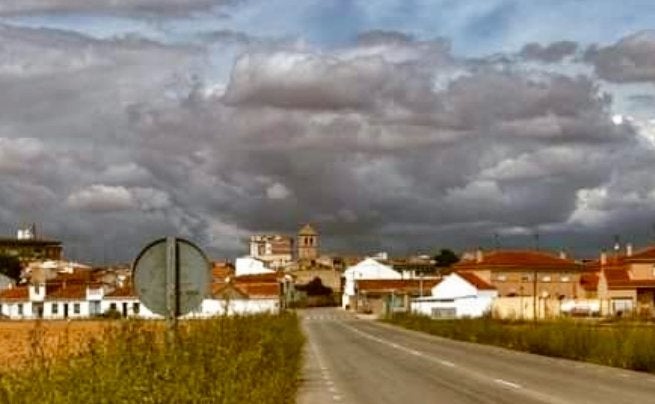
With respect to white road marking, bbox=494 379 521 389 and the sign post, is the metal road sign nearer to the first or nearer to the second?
the sign post

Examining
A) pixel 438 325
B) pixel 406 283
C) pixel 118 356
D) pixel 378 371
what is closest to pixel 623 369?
pixel 378 371

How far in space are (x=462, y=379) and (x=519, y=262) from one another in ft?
391

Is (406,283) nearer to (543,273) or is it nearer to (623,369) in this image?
(543,273)

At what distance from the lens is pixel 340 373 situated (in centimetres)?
3916

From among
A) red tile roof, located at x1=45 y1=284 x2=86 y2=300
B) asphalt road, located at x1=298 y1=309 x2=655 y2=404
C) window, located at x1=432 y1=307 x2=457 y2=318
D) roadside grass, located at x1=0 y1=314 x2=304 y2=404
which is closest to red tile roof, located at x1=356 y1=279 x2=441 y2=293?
red tile roof, located at x1=45 y1=284 x2=86 y2=300

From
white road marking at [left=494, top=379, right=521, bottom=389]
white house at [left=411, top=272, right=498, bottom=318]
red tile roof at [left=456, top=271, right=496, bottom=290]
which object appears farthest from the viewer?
red tile roof at [left=456, top=271, right=496, bottom=290]

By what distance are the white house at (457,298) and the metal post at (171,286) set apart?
11385 centimetres

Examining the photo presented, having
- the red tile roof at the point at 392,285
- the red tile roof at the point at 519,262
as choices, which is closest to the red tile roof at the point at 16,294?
the red tile roof at the point at 392,285

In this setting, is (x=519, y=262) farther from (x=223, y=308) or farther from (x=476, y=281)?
(x=223, y=308)

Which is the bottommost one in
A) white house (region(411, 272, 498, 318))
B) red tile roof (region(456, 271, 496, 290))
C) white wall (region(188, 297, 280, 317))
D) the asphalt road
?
the asphalt road

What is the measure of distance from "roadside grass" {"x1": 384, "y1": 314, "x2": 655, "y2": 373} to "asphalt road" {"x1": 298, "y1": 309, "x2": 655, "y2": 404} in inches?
42.8

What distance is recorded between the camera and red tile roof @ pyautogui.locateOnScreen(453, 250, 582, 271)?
152000mm

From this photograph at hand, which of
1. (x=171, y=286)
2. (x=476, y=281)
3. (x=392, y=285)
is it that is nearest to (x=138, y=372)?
(x=171, y=286)

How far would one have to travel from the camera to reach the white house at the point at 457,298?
13025 cm
